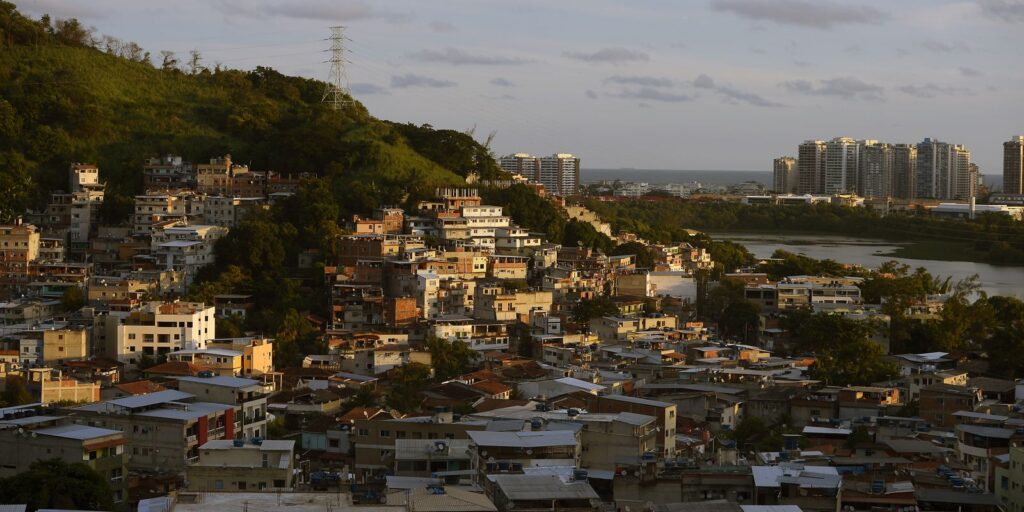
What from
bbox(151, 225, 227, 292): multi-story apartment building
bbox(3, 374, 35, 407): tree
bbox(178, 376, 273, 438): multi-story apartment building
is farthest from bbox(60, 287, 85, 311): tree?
bbox(178, 376, 273, 438): multi-story apartment building

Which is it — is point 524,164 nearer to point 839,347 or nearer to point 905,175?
point 905,175

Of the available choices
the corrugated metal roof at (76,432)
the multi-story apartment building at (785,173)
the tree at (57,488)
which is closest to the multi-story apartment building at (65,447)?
the corrugated metal roof at (76,432)

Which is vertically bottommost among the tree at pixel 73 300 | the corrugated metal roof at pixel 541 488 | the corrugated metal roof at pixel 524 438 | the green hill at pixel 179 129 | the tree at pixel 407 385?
the tree at pixel 407 385

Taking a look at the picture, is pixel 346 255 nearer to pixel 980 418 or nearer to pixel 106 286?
pixel 106 286

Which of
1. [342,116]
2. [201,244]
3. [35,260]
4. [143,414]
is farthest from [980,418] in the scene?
[342,116]

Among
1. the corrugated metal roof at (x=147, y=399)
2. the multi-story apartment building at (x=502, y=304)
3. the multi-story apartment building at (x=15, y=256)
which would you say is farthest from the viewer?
the multi-story apartment building at (x=15, y=256)

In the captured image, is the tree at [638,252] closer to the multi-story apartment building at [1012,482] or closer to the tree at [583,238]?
the tree at [583,238]
